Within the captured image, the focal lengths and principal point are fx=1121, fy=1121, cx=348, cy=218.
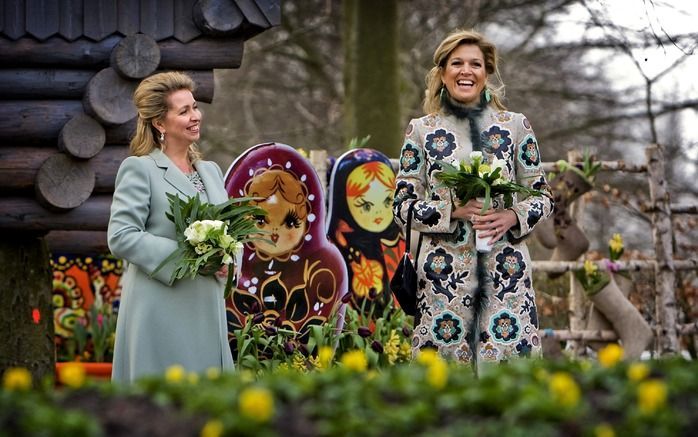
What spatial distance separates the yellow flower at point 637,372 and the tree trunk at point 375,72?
875 centimetres

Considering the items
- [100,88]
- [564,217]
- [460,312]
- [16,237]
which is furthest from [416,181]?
[564,217]

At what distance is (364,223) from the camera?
674 centimetres

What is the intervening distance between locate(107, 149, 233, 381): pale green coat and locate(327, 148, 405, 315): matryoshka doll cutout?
2.13 meters

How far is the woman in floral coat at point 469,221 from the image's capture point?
15.2ft

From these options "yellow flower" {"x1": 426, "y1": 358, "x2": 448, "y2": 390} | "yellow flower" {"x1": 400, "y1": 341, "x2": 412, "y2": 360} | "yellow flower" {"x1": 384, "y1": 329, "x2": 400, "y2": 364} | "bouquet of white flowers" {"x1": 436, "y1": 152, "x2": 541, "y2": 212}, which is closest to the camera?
"yellow flower" {"x1": 426, "y1": 358, "x2": 448, "y2": 390}

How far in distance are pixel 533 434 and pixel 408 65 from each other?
12536mm

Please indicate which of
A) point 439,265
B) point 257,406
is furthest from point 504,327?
point 257,406

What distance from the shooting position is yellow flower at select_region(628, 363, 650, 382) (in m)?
2.62

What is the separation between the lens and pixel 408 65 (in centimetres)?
1456

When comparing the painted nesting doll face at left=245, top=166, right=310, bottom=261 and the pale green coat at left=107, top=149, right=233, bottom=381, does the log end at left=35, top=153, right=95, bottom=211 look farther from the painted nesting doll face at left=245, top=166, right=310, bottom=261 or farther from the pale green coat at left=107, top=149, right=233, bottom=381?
the pale green coat at left=107, top=149, right=233, bottom=381

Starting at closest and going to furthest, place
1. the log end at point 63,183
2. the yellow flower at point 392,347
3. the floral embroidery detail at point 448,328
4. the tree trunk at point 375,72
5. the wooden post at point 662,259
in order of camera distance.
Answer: the floral embroidery detail at point 448,328, the log end at point 63,183, the yellow flower at point 392,347, the wooden post at point 662,259, the tree trunk at point 375,72

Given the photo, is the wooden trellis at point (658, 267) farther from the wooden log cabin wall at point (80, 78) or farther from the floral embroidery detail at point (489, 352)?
the floral embroidery detail at point (489, 352)


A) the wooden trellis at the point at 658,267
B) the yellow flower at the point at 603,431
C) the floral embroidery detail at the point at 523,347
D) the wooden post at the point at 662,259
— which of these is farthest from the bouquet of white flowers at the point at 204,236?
the wooden post at the point at 662,259

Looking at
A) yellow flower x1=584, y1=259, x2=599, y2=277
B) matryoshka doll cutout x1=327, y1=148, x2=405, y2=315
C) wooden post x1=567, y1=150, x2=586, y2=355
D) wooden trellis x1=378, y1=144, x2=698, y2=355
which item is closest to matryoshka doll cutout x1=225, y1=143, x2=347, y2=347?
matryoshka doll cutout x1=327, y1=148, x2=405, y2=315
